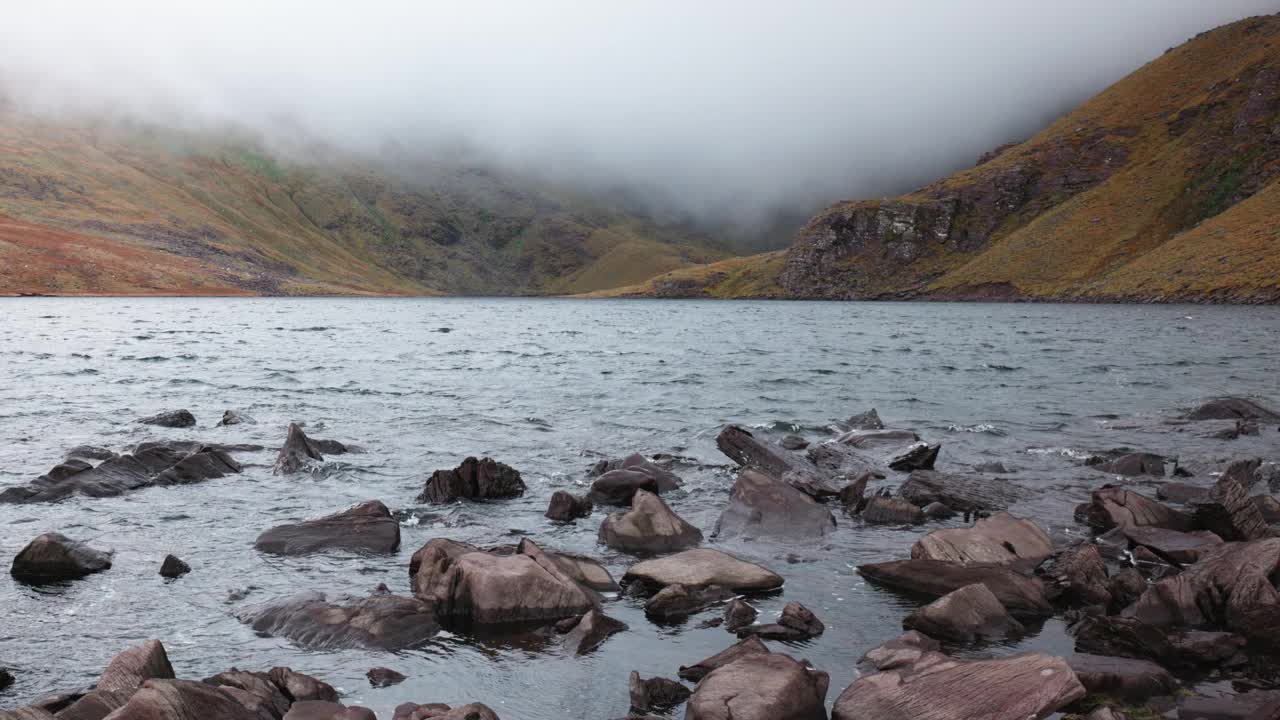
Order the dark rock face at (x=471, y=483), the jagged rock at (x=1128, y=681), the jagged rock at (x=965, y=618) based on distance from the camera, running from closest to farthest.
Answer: the jagged rock at (x=1128, y=681) < the jagged rock at (x=965, y=618) < the dark rock face at (x=471, y=483)

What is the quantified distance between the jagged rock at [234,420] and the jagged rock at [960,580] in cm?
2639

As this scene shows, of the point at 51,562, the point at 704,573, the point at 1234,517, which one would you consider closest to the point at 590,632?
→ the point at 704,573

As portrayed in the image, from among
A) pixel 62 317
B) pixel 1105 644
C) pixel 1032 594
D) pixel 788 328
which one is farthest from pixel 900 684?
pixel 62 317

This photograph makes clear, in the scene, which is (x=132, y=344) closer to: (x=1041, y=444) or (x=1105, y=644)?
(x=1041, y=444)

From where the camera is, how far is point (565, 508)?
1936 centimetres

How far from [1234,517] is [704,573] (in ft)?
37.0

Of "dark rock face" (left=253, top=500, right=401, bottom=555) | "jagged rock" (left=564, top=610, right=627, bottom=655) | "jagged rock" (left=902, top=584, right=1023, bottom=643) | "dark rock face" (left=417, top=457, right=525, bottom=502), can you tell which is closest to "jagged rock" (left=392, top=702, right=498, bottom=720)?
"jagged rock" (left=564, top=610, right=627, bottom=655)

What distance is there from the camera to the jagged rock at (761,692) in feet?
30.2

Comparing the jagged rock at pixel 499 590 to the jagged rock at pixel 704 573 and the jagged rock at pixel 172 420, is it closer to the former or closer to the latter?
the jagged rock at pixel 704 573

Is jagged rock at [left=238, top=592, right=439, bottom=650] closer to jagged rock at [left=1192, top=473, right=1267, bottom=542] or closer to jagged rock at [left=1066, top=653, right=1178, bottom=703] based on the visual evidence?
jagged rock at [left=1066, top=653, right=1178, bottom=703]

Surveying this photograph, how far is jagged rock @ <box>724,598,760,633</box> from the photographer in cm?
1272

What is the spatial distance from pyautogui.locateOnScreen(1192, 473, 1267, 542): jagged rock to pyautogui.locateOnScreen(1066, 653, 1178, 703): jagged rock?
7.88 meters

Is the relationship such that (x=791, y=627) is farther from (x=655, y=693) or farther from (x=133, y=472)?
(x=133, y=472)

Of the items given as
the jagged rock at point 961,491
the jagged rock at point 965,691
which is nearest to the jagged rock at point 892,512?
the jagged rock at point 961,491
